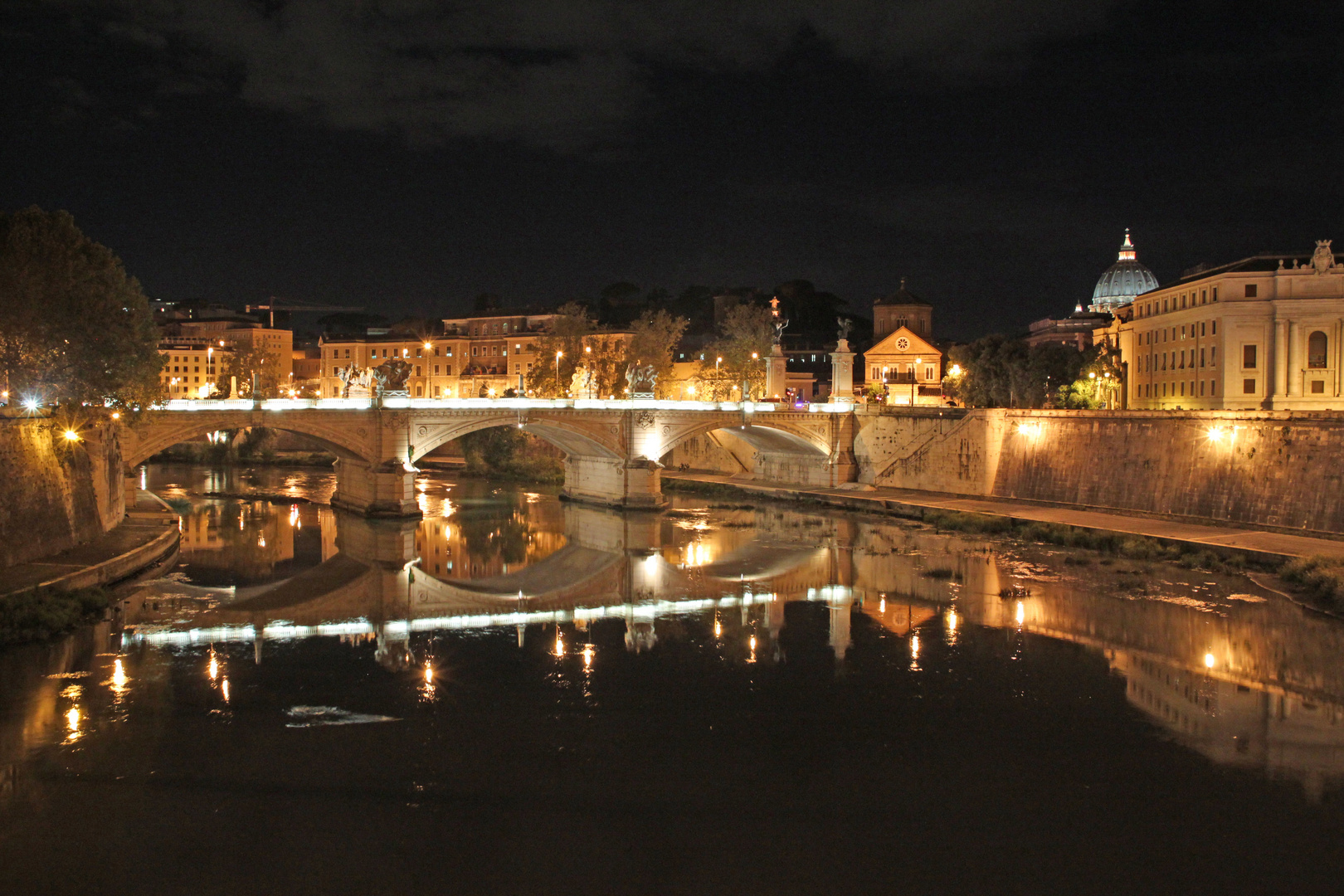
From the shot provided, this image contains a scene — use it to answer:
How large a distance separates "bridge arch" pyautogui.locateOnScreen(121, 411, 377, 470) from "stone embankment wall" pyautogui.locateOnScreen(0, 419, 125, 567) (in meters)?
3.49

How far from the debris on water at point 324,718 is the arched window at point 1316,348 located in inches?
1390

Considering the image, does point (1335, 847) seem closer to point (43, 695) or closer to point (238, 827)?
point (238, 827)

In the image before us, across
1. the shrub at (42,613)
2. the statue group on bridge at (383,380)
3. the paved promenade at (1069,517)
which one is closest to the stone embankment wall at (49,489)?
the shrub at (42,613)

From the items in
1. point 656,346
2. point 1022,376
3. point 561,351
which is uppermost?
point 656,346

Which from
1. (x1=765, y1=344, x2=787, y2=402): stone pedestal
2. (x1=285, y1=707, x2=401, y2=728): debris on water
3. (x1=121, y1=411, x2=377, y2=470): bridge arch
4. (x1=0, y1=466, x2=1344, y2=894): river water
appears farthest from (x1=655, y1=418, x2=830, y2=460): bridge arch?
(x1=285, y1=707, x2=401, y2=728): debris on water

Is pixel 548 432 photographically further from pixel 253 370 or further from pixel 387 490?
pixel 253 370

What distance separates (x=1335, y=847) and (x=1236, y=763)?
2.19 m

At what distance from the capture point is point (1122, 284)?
7550cm

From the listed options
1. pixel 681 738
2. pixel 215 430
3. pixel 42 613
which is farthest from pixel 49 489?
pixel 681 738

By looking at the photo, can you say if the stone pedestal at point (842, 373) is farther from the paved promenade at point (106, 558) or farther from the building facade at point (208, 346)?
the building facade at point (208, 346)

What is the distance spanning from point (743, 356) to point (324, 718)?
136 ft

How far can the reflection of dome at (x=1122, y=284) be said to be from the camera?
2945 inches

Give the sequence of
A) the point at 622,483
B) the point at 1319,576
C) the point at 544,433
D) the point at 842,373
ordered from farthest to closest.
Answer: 1. the point at 842,373
2. the point at 544,433
3. the point at 622,483
4. the point at 1319,576

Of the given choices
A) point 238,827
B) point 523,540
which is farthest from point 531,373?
point 238,827
